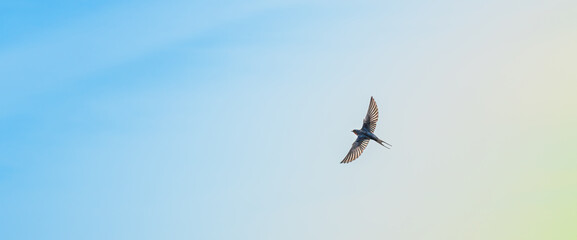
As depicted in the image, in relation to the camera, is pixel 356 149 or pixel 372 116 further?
pixel 356 149

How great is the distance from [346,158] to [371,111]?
7.42 metres

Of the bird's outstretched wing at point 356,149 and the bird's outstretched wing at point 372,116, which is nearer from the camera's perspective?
the bird's outstretched wing at point 372,116

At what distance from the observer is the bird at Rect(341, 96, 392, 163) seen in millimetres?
121125

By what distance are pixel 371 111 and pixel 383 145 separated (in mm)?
5334

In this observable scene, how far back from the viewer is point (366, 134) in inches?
4801

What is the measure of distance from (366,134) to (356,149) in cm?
291

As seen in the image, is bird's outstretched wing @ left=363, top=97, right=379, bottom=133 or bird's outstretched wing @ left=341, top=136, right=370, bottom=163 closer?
bird's outstretched wing @ left=363, top=97, right=379, bottom=133

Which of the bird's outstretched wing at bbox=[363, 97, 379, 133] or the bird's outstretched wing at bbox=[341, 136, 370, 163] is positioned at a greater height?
the bird's outstretched wing at bbox=[363, 97, 379, 133]

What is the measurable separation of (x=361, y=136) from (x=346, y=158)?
3641 millimetres

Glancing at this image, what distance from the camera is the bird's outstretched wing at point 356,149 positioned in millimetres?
123250

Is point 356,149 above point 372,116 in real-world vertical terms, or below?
below

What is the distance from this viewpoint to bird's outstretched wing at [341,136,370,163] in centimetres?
12325

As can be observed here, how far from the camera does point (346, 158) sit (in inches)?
4865

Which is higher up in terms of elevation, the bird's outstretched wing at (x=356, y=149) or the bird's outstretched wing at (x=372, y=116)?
the bird's outstretched wing at (x=372, y=116)
